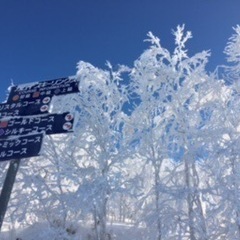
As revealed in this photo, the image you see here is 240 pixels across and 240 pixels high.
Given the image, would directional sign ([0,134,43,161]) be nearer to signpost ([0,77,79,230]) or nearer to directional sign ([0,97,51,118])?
signpost ([0,77,79,230])

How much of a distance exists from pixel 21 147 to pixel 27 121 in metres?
0.85

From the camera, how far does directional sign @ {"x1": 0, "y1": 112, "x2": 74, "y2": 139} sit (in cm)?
727

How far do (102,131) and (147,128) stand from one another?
1868mm

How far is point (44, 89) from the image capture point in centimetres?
848

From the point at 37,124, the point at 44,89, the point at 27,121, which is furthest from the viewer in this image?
the point at 44,89

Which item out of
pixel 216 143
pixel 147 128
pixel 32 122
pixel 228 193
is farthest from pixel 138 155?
pixel 32 122

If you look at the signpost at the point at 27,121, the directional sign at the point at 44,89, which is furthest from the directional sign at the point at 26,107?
the directional sign at the point at 44,89

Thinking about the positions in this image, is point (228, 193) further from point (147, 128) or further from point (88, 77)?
point (88, 77)

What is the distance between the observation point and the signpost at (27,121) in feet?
23.1

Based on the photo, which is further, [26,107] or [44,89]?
[44,89]

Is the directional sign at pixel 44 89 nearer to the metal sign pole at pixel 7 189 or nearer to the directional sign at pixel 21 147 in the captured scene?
the directional sign at pixel 21 147

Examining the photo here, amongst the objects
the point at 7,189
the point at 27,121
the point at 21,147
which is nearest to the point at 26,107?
the point at 27,121

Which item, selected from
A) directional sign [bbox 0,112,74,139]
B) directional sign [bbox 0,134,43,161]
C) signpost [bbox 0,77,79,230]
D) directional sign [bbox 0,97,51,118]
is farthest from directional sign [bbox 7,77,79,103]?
directional sign [bbox 0,134,43,161]

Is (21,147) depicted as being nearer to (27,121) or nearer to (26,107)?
(27,121)
